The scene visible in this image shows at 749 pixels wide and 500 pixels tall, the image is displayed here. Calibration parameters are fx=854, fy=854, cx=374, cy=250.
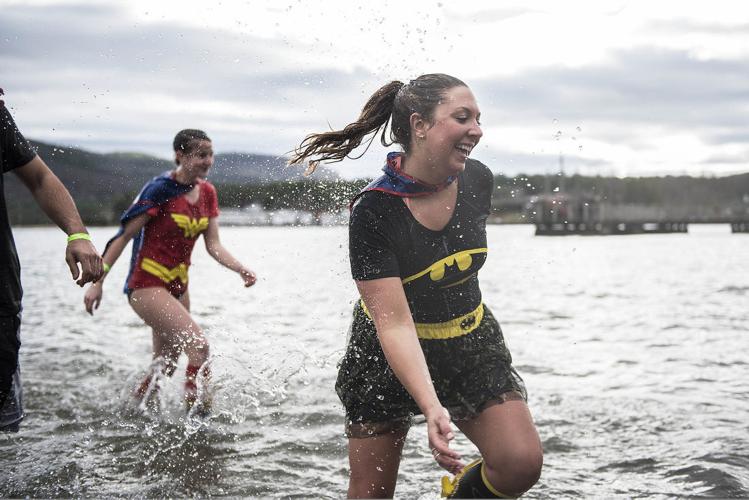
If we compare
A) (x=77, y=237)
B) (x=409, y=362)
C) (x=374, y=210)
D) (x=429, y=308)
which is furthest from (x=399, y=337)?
(x=77, y=237)

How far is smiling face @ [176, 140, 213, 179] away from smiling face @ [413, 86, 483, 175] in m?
3.70

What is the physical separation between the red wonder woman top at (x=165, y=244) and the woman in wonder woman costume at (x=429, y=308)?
348 centimetres

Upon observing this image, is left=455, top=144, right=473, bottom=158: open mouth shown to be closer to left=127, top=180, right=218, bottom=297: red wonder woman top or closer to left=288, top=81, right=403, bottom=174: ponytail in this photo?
left=288, top=81, right=403, bottom=174: ponytail

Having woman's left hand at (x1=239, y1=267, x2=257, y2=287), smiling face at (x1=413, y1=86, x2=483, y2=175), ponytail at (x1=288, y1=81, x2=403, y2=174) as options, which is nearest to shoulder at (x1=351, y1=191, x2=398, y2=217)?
smiling face at (x1=413, y1=86, x2=483, y2=175)

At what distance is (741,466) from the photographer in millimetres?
5734

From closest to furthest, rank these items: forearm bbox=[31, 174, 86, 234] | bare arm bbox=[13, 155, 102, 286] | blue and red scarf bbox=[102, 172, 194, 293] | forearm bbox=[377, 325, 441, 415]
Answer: forearm bbox=[377, 325, 441, 415], bare arm bbox=[13, 155, 102, 286], forearm bbox=[31, 174, 86, 234], blue and red scarf bbox=[102, 172, 194, 293]

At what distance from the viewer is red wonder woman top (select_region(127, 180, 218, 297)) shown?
693cm

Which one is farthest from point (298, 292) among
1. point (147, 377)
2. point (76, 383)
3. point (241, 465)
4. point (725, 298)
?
point (241, 465)

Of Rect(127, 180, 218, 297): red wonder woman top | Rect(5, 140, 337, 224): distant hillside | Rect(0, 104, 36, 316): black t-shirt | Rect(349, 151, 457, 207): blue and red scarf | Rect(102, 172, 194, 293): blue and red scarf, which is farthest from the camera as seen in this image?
Rect(127, 180, 218, 297): red wonder woman top

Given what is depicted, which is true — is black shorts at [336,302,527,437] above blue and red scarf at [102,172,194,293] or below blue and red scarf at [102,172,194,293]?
below

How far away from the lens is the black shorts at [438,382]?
A: 3.60 m

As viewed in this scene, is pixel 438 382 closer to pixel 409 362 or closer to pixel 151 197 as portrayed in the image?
pixel 409 362

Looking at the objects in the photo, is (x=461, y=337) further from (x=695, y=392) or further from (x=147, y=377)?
(x=695, y=392)

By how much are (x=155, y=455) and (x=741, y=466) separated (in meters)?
4.07
